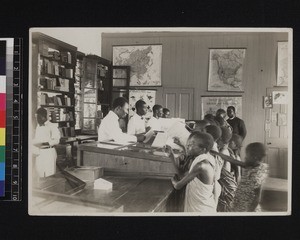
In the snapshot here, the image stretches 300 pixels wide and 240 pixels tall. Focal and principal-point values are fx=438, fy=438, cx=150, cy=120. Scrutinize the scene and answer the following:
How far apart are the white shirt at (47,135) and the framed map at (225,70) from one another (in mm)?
1096

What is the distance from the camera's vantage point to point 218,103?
2.99 metres

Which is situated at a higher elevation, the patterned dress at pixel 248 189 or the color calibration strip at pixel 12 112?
the color calibration strip at pixel 12 112

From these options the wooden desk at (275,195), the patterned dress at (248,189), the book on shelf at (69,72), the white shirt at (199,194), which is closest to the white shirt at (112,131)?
the book on shelf at (69,72)

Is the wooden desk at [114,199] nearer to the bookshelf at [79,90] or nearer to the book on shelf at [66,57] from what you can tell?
the bookshelf at [79,90]

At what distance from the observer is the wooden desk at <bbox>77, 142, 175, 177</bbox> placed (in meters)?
2.98

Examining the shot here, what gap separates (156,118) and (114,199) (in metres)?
0.62

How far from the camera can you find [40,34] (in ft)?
9.75

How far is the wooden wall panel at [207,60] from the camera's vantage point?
117 inches

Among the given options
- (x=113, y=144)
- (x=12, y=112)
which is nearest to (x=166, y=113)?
(x=113, y=144)

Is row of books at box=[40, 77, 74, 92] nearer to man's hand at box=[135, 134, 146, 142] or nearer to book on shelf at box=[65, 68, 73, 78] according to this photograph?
book on shelf at box=[65, 68, 73, 78]

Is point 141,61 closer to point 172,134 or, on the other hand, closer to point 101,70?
point 101,70

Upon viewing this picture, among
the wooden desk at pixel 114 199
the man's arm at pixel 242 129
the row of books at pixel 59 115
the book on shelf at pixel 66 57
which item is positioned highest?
the book on shelf at pixel 66 57
